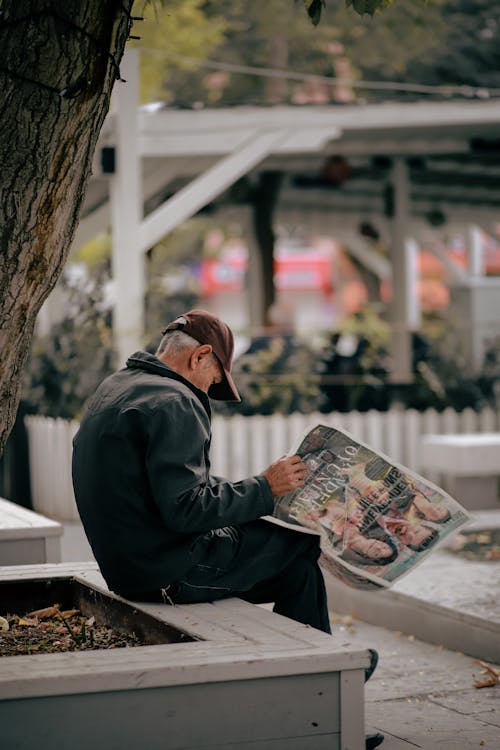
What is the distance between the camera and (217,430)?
10492 mm

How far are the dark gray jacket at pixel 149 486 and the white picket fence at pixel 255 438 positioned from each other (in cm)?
583

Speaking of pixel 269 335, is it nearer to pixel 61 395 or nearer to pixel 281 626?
pixel 61 395

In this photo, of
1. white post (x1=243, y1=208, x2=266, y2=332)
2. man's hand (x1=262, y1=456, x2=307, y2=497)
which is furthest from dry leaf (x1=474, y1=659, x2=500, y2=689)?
white post (x1=243, y1=208, x2=266, y2=332)

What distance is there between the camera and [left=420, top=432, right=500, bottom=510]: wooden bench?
9.80m

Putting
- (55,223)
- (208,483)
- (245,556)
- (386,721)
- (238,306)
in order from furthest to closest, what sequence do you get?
(238,306) < (386,721) < (245,556) < (208,483) < (55,223)

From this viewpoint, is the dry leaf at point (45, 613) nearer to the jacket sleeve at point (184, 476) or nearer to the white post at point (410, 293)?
the jacket sleeve at point (184, 476)

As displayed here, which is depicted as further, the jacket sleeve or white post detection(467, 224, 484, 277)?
white post detection(467, 224, 484, 277)

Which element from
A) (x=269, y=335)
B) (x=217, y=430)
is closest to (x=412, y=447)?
(x=217, y=430)

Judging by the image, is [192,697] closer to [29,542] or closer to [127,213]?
[29,542]

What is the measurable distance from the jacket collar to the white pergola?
6182 millimetres

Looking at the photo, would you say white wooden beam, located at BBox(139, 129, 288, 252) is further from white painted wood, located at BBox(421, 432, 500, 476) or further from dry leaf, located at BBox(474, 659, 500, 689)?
dry leaf, located at BBox(474, 659, 500, 689)

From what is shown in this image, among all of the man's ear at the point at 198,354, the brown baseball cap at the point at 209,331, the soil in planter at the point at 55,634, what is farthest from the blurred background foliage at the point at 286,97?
the soil in planter at the point at 55,634

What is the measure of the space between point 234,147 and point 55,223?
8.49m

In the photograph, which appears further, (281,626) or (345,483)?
(345,483)
